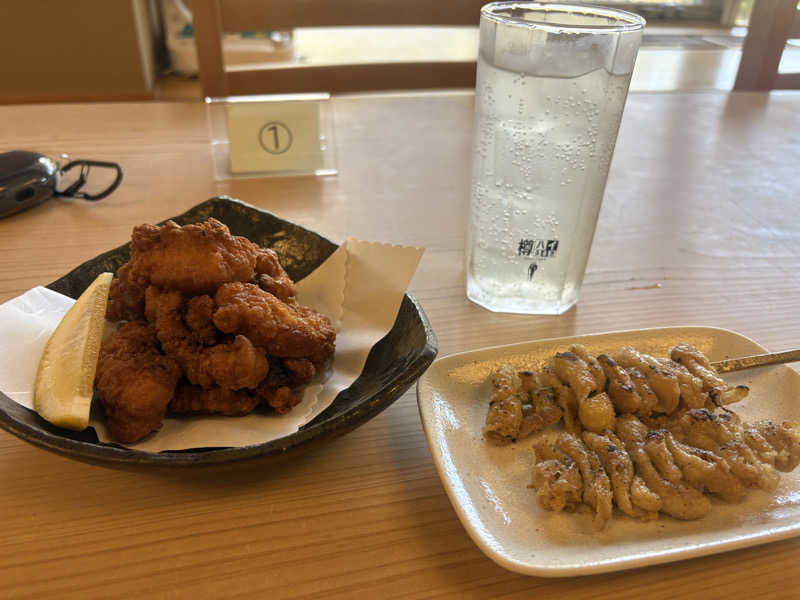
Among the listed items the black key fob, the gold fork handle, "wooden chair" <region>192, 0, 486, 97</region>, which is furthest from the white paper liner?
"wooden chair" <region>192, 0, 486, 97</region>

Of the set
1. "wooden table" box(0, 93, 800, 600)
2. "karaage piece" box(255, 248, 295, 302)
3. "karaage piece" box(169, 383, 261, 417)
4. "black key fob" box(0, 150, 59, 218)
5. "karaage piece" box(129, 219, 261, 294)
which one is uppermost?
"karaage piece" box(129, 219, 261, 294)

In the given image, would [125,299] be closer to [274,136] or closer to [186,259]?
[186,259]

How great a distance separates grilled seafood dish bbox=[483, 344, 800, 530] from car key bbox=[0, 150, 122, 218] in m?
1.05

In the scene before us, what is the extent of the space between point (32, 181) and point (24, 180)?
14 mm

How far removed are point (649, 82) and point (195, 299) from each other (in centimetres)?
243

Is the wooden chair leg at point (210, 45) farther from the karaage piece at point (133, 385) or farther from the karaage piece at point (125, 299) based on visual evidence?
the karaage piece at point (133, 385)

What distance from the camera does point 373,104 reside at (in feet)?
6.65

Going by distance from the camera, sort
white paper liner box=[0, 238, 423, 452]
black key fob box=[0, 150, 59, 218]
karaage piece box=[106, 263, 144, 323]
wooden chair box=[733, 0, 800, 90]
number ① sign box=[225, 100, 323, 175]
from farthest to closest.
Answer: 1. wooden chair box=[733, 0, 800, 90]
2. number ① sign box=[225, 100, 323, 175]
3. black key fob box=[0, 150, 59, 218]
4. karaage piece box=[106, 263, 144, 323]
5. white paper liner box=[0, 238, 423, 452]

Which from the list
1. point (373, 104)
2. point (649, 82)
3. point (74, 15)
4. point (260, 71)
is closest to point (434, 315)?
point (373, 104)

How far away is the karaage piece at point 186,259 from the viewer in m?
0.75

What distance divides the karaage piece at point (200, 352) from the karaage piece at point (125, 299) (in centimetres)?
3

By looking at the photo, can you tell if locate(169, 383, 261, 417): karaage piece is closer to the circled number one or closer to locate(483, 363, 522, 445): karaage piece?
locate(483, 363, 522, 445): karaage piece

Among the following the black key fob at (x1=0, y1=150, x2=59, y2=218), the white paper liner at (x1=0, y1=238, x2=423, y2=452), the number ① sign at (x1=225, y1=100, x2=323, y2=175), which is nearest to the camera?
the white paper liner at (x1=0, y1=238, x2=423, y2=452)

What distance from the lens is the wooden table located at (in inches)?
23.5
